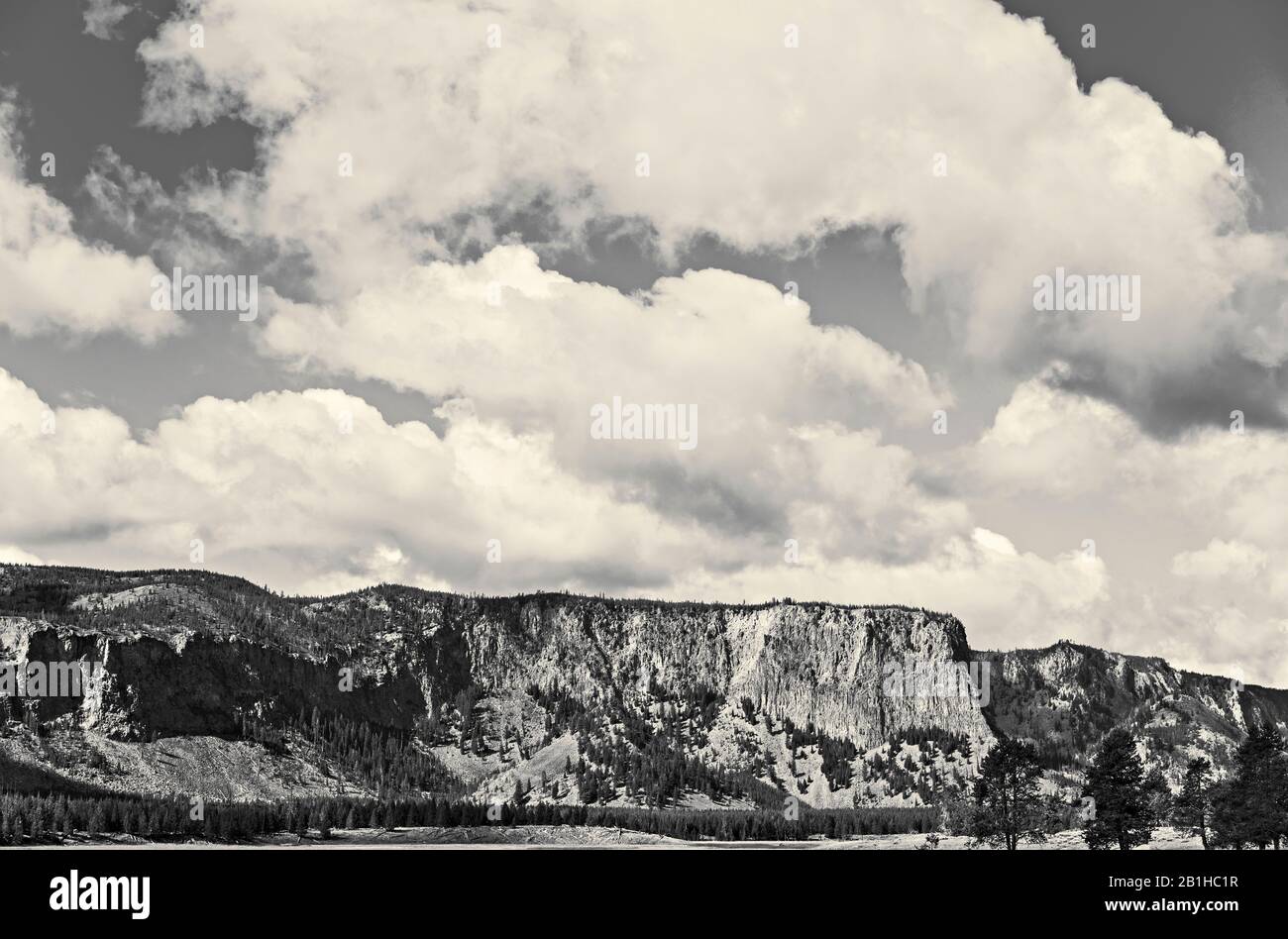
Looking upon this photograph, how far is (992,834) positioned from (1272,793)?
27914mm

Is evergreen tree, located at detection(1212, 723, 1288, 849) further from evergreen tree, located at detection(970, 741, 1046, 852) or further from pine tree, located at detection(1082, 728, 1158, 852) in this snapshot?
evergreen tree, located at detection(970, 741, 1046, 852)

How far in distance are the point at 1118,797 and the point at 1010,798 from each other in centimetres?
1731

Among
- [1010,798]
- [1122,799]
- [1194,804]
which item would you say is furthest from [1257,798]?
[1194,804]

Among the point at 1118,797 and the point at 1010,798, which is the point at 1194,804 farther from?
the point at 1118,797

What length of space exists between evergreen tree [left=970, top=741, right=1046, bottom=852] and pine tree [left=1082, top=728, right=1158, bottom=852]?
29.8ft

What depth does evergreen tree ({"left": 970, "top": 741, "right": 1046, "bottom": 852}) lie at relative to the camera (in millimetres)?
125500

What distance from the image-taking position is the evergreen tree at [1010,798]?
125500 millimetres

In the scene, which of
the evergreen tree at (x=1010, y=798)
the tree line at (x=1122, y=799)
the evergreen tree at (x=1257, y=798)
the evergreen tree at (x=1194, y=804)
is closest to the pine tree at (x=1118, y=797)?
the tree line at (x=1122, y=799)

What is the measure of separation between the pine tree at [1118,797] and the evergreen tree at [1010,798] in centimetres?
910
